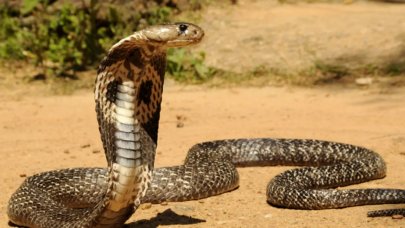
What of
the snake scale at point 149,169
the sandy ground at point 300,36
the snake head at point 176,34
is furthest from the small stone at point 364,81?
the snake head at point 176,34

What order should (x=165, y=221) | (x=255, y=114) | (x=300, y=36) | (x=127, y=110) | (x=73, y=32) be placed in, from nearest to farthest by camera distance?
(x=127, y=110), (x=165, y=221), (x=255, y=114), (x=73, y=32), (x=300, y=36)

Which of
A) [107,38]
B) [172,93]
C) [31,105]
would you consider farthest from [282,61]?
[31,105]

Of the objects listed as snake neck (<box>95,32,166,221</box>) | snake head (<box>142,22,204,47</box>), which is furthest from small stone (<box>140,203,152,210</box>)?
snake head (<box>142,22,204,47</box>)

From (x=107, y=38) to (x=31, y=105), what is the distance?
225 centimetres

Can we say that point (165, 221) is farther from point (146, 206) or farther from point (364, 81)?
point (364, 81)

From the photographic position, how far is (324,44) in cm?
1261

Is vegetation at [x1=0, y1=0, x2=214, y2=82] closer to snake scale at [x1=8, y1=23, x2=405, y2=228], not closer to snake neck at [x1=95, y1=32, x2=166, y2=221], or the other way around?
snake scale at [x1=8, y1=23, x2=405, y2=228]

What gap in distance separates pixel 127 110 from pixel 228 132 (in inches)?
173

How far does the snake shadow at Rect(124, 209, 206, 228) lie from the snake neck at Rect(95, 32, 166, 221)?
84 centimetres

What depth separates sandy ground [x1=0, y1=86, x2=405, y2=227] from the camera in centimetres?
651

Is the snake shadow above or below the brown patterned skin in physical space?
below

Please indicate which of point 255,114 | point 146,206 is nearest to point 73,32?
point 255,114

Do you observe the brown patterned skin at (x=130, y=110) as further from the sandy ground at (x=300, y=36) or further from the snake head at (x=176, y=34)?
the sandy ground at (x=300, y=36)

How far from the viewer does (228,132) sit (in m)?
9.59
